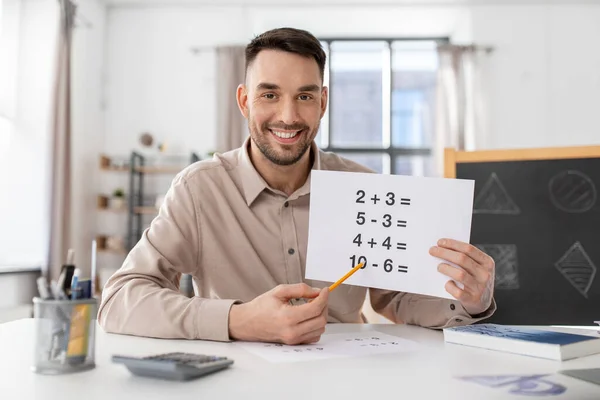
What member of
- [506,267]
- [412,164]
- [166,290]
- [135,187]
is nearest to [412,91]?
[412,164]

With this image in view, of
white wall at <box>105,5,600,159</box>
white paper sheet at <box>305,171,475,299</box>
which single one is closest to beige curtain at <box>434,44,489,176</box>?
white wall at <box>105,5,600,159</box>

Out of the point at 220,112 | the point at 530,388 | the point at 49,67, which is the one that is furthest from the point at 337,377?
the point at 220,112

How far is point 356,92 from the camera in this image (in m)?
6.01

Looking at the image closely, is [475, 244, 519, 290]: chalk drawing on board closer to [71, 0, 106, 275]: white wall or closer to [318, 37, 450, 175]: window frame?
[318, 37, 450, 175]: window frame

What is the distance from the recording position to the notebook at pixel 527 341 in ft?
2.93

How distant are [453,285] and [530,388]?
0.35 m

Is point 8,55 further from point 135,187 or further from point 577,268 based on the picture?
point 577,268

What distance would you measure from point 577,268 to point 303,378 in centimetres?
148

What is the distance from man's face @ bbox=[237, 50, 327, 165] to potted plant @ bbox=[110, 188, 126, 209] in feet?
A: 13.5

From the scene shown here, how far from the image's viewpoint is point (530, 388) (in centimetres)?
70

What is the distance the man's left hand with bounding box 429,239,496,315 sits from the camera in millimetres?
1019

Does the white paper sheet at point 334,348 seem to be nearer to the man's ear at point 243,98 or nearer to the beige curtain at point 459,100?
the man's ear at point 243,98

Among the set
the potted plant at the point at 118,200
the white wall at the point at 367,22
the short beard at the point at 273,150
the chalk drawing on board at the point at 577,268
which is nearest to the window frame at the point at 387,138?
the white wall at the point at 367,22

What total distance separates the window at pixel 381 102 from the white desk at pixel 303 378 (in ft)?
16.4
